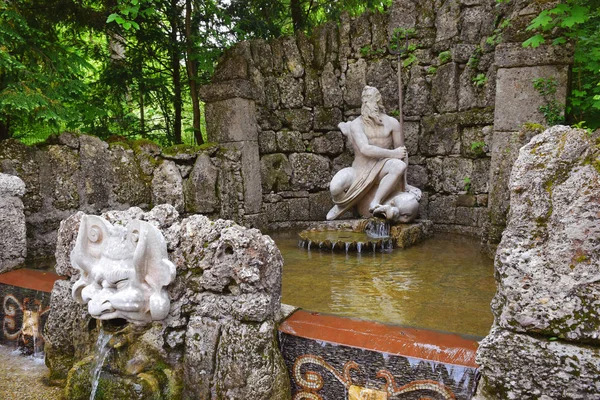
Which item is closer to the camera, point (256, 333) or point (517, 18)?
point (256, 333)

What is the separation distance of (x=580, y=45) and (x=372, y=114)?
6.93 ft

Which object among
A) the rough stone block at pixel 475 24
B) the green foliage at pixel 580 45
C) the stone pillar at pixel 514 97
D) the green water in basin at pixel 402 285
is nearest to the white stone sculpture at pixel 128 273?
the green water in basin at pixel 402 285

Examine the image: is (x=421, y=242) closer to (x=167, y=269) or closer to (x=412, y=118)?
(x=412, y=118)

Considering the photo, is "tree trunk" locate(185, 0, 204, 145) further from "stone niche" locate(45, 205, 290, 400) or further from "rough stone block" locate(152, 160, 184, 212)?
"stone niche" locate(45, 205, 290, 400)

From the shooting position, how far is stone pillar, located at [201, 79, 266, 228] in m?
5.66

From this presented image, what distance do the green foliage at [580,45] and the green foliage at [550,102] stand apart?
0.11 ft

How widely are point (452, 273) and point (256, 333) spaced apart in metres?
2.17

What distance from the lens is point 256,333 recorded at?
194 centimetres

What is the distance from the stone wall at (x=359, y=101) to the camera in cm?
530

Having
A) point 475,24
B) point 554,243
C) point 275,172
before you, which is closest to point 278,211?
point 275,172

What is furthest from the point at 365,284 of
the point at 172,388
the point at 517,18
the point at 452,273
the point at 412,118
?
the point at 412,118

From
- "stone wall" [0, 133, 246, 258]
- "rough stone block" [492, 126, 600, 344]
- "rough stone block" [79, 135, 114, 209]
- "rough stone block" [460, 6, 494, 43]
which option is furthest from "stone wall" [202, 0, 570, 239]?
"rough stone block" [492, 126, 600, 344]

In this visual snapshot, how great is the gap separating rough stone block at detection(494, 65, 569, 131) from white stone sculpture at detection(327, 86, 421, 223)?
3.83 ft

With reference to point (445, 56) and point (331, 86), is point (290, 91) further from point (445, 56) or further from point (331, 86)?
point (445, 56)
